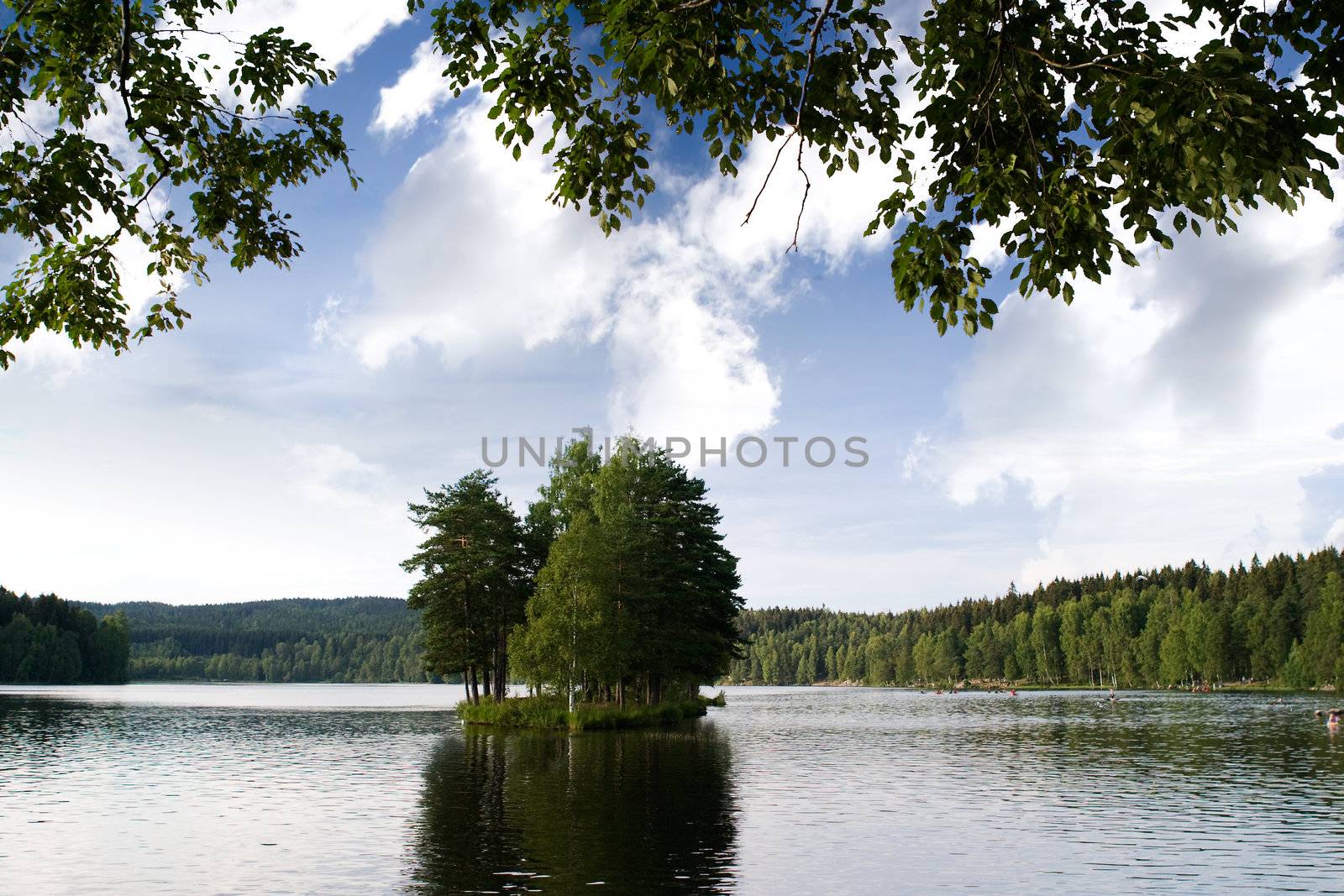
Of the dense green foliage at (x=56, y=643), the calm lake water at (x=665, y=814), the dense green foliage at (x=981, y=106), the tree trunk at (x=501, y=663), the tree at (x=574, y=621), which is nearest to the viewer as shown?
the dense green foliage at (x=981, y=106)

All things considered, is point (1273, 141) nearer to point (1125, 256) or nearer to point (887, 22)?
point (1125, 256)

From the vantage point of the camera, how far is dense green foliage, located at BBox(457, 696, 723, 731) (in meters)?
56.5

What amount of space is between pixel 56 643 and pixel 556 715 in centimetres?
13598

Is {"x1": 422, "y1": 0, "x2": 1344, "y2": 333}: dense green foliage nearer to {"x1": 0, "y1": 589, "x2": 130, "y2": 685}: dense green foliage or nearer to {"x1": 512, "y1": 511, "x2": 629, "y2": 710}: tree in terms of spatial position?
{"x1": 512, "y1": 511, "x2": 629, "y2": 710}: tree

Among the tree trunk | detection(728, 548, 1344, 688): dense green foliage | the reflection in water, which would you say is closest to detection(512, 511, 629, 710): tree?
the reflection in water

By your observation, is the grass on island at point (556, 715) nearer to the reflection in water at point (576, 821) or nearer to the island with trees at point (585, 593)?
the island with trees at point (585, 593)

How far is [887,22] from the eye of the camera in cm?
796

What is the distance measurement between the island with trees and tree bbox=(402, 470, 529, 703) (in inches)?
3.5

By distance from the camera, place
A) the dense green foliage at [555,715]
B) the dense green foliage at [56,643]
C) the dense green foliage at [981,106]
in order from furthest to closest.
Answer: the dense green foliage at [56,643] < the dense green foliage at [555,715] < the dense green foliage at [981,106]

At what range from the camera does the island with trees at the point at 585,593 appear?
55.6 metres

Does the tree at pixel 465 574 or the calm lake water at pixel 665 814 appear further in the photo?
the tree at pixel 465 574

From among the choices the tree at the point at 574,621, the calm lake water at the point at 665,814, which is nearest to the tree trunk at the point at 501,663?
the tree at the point at 574,621

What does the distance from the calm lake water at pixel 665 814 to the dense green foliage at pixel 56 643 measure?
398 ft

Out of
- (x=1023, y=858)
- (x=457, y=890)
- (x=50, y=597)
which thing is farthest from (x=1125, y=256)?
(x=50, y=597)
